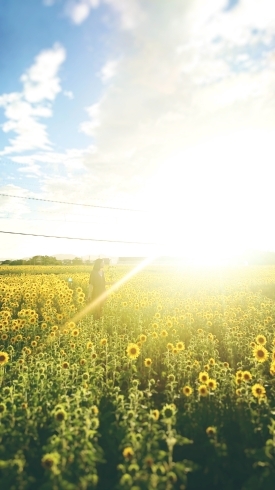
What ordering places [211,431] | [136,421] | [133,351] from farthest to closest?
[133,351] < [136,421] < [211,431]

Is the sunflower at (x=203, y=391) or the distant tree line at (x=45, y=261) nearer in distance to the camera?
the sunflower at (x=203, y=391)

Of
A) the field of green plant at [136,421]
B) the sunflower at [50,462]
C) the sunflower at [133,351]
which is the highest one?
the sunflower at [133,351]

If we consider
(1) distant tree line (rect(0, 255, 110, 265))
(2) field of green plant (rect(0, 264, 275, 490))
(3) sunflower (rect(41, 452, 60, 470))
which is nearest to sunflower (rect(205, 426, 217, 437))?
(2) field of green plant (rect(0, 264, 275, 490))

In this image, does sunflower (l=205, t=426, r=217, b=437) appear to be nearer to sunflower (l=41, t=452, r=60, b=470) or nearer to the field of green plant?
the field of green plant

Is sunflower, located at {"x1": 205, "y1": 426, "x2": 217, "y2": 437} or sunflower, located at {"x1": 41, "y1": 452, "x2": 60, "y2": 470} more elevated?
sunflower, located at {"x1": 41, "y1": 452, "x2": 60, "y2": 470}

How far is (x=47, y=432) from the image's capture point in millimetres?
4633

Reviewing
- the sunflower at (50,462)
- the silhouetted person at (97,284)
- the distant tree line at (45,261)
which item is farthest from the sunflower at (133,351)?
the distant tree line at (45,261)

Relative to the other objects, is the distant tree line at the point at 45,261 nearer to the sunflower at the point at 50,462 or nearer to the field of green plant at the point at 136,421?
the field of green plant at the point at 136,421

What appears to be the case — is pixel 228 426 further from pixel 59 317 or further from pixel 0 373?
pixel 59 317

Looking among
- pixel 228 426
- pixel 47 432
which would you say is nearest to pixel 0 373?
pixel 47 432

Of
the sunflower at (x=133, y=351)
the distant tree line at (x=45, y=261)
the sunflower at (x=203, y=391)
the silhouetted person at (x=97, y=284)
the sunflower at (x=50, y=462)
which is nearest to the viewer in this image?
the sunflower at (x=50, y=462)

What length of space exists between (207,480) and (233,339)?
4.85 meters

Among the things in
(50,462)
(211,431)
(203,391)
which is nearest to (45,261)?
(203,391)

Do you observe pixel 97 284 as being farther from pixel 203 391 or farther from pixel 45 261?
pixel 45 261
